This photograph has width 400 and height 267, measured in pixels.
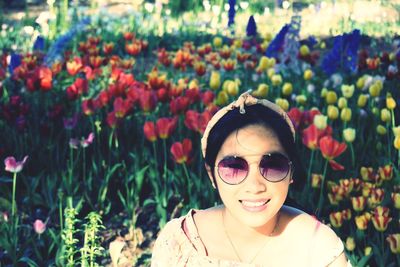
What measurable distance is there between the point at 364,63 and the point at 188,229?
8.18 feet

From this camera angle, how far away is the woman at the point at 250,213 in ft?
5.88

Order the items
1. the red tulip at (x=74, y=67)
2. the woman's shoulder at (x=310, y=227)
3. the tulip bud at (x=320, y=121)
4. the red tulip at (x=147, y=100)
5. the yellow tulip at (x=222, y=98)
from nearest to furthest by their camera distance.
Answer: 1. the woman's shoulder at (x=310, y=227)
2. the tulip bud at (x=320, y=121)
3. the red tulip at (x=147, y=100)
4. the yellow tulip at (x=222, y=98)
5. the red tulip at (x=74, y=67)

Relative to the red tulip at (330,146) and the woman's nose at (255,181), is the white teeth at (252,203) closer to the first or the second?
the woman's nose at (255,181)

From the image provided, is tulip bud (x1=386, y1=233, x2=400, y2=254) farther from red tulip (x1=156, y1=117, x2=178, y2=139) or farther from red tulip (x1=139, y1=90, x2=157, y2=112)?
red tulip (x1=139, y1=90, x2=157, y2=112)

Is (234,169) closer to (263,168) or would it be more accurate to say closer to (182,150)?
(263,168)

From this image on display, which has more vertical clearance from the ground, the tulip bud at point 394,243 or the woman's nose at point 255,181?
the woman's nose at point 255,181

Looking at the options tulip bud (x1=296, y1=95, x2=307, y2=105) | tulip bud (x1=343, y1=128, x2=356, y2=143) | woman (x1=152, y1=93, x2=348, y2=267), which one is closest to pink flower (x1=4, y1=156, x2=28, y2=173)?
woman (x1=152, y1=93, x2=348, y2=267)

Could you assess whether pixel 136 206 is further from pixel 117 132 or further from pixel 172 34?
pixel 172 34

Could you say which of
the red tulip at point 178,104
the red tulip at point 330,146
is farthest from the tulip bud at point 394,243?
the red tulip at point 178,104

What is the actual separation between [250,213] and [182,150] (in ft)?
3.92

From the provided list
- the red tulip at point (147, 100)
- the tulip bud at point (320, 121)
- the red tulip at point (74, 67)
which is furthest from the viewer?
the red tulip at point (74, 67)

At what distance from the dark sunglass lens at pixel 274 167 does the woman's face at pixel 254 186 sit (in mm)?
12

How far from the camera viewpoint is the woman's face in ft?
5.84

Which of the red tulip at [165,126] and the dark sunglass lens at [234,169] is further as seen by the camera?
the red tulip at [165,126]
